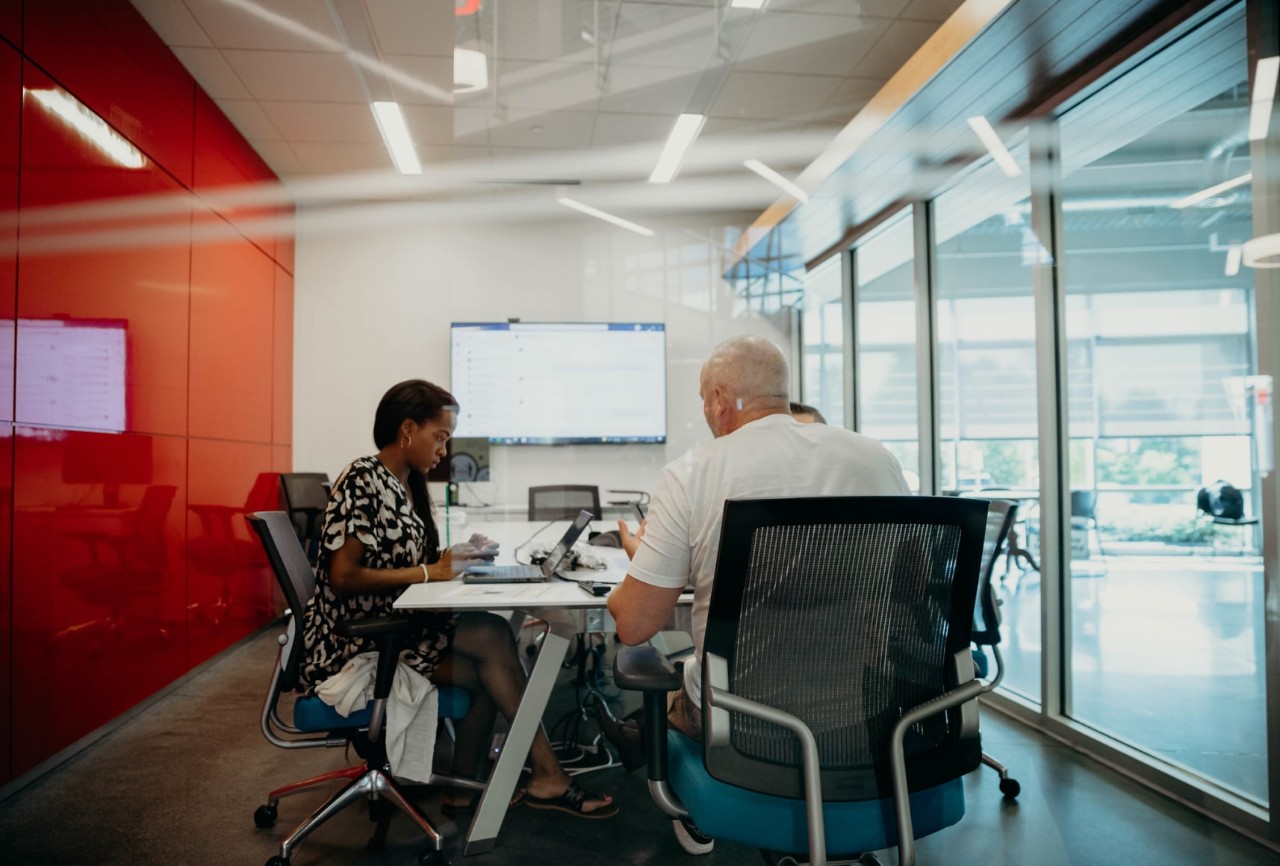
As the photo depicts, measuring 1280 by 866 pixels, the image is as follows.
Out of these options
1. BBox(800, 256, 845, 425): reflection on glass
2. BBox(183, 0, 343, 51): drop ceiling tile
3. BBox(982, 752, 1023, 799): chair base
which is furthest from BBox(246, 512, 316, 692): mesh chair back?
BBox(800, 256, 845, 425): reflection on glass

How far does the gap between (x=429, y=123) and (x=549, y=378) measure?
6.42 ft

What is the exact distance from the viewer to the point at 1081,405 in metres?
3.21

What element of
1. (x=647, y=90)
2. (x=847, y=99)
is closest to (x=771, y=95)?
(x=847, y=99)

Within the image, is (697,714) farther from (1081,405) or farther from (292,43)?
(292,43)

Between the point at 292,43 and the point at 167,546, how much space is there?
249 cm

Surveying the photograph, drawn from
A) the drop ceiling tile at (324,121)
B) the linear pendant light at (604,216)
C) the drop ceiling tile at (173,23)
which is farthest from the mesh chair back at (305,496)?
A: the linear pendant light at (604,216)

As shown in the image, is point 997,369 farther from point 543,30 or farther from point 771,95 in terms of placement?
point 543,30

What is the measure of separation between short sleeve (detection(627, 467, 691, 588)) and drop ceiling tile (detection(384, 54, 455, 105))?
326 cm

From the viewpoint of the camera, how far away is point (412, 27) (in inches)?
144

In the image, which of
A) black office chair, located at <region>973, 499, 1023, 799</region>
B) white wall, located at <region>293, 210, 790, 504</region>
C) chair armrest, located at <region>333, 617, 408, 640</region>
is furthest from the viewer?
white wall, located at <region>293, 210, 790, 504</region>

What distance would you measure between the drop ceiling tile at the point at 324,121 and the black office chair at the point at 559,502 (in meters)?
2.42

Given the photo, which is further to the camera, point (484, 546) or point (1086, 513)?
Result: point (1086, 513)

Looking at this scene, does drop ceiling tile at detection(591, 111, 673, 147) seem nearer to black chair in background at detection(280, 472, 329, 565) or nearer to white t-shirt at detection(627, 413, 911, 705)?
black chair in background at detection(280, 472, 329, 565)

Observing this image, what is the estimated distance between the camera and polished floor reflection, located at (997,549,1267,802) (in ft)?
8.14
